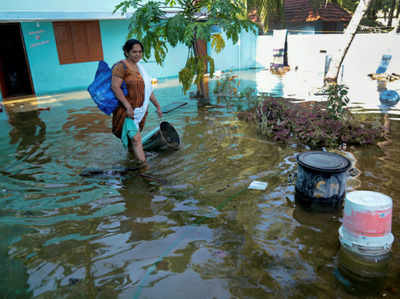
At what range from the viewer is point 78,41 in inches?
478

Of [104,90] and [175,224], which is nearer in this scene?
[175,224]

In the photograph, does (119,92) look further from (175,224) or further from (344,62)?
(344,62)

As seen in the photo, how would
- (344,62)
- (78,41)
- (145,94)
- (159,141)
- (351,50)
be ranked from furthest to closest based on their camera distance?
1. (344,62)
2. (351,50)
3. (78,41)
4. (159,141)
5. (145,94)

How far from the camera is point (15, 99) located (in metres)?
10.9

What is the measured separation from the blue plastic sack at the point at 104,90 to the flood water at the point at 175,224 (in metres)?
0.92

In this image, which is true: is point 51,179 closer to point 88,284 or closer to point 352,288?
point 88,284

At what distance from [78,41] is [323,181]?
38.1 feet

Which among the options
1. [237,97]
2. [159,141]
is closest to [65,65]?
[237,97]

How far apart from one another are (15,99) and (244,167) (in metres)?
9.68

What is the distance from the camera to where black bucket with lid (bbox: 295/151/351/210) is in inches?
123

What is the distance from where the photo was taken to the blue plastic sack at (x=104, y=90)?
4309 mm

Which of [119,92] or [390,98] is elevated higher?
[119,92]

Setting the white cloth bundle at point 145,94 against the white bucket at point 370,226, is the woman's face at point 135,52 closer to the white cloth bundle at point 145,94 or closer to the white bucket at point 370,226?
the white cloth bundle at point 145,94

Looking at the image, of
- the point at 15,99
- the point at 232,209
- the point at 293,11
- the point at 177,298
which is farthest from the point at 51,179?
the point at 293,11
